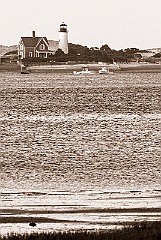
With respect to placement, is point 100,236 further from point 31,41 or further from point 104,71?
point 104,71

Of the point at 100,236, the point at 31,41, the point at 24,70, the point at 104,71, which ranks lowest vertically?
the point at 104,71

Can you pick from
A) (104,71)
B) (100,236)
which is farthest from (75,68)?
(100,236)

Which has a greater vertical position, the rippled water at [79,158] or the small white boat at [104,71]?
the rippled water at [79,158]

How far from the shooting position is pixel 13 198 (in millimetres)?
11453

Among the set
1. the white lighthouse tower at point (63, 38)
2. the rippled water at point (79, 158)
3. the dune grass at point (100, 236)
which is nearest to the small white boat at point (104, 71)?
the white lighthouse tower at point (63, 38)

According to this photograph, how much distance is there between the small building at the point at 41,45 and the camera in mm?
87625

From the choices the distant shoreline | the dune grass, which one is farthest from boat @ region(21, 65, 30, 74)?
the dune grass

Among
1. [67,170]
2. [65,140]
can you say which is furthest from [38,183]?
[65,140]

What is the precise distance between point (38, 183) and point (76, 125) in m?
15.9

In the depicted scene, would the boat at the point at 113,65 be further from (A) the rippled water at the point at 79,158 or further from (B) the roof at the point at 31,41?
(A) the rippled water at the point at 79,158

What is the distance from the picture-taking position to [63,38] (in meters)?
87.0

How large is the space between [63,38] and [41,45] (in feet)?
11.3

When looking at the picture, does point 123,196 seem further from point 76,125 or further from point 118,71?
point 118,71

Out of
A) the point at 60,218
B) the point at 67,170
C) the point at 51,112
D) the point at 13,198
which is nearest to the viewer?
the point at 60,218
